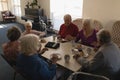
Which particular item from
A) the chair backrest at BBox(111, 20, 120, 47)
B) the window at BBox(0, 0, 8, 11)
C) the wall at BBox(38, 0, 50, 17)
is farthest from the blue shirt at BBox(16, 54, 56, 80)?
the window at BBox(0, 0, 8, 11)

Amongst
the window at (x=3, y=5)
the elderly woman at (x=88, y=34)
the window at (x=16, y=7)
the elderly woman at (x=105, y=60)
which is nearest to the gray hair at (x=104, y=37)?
the elderly woman at (x=105, y=60)

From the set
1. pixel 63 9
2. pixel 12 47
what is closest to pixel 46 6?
pixel 63 9

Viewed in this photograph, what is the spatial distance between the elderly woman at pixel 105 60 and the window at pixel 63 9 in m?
2.73

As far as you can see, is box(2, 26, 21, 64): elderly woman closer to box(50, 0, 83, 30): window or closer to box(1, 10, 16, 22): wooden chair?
box(50, 0, 83, 30): window

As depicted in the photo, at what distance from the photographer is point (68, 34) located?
323cm

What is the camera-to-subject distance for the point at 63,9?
16.6ft

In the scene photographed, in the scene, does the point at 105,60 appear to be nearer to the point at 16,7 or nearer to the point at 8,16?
the point at 16,7

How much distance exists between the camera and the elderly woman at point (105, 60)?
5.83ft

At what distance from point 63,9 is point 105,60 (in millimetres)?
3541

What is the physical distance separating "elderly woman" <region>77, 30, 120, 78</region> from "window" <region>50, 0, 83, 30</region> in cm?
273

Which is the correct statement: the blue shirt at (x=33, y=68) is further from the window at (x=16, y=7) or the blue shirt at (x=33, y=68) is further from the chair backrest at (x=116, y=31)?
the window at (x=16, y=7)

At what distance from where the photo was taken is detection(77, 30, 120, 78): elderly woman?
5.83ft

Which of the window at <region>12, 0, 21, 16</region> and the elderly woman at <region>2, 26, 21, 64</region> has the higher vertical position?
the window at <region>12, 0, 21, 16</region>

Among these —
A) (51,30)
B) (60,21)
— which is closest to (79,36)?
(60,21)
